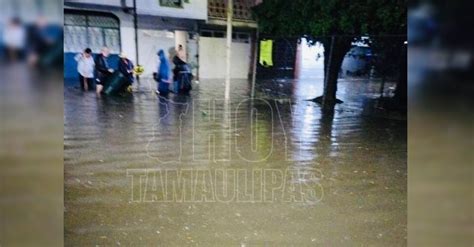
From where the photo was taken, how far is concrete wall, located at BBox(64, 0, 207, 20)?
13.8ft

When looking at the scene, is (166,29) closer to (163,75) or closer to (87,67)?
(163,75)

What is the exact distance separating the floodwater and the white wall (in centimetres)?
16

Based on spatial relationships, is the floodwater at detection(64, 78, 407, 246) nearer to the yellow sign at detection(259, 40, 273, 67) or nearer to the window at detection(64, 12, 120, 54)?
the yellow sign at detection(259, 40, 273, 67)

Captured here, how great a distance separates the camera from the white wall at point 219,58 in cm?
483

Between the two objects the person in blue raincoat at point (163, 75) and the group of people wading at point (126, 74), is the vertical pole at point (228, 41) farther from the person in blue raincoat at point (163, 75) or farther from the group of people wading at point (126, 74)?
the person in blue raincoat at point (163, 75)

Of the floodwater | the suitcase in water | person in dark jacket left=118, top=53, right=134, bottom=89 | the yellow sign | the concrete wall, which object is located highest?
the concrete wall

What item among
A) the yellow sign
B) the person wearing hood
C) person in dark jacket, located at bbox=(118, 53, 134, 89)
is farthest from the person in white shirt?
the yellow sign

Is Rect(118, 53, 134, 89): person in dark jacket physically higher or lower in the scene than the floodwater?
higher

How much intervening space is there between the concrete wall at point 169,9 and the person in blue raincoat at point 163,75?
0.49 metres

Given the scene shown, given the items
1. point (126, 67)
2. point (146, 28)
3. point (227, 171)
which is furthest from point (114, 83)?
point (227, 171)

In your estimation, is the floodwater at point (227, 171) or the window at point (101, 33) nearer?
the floodwater at point (227, 171)

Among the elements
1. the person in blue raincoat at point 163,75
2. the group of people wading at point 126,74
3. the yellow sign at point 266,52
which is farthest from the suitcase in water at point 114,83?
the yellow sign at point 266,52

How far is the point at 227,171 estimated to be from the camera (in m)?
3.58

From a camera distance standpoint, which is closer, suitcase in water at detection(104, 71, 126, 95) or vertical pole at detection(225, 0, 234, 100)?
suitcase in water at detection(104, 71, 126, 95)
